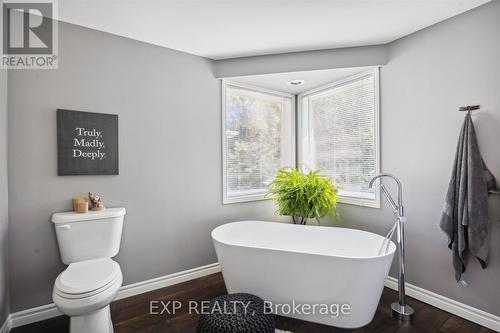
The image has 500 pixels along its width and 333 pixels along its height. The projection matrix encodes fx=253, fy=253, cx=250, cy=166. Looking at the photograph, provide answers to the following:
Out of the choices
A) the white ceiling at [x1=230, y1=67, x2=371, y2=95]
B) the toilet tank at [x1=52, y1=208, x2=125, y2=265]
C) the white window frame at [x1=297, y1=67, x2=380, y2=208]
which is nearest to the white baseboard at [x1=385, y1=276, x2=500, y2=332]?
the white window frame at [x1=297, y1=67, x2=380, y2=208]

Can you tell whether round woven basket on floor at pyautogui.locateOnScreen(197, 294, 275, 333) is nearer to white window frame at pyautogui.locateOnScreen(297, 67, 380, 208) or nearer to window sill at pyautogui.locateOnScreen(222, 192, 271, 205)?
window sill at pyautogui.locateOnScreen(222, 192, 271, 205)

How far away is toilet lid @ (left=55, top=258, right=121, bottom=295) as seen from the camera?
5.17 feet

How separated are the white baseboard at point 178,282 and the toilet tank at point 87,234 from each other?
485 millimetres

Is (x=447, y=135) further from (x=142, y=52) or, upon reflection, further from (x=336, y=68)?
(x=142, y=52)

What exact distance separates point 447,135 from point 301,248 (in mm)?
1653

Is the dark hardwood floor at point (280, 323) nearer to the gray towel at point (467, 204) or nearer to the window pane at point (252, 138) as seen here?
the gray towel at point (467, 204)

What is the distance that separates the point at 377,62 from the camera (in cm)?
256

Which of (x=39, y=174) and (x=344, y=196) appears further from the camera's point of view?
(x=344, y=196)

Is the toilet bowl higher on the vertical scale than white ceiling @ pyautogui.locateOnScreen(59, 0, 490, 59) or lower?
lower

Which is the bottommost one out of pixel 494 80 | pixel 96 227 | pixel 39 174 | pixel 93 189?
pixel 96 227

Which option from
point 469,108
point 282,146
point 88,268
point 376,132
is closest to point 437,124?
point 469,108

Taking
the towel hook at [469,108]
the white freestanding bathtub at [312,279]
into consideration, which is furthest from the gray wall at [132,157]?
the towel hook at [469,108]

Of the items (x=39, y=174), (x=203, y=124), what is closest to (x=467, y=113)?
(x=203, y=124)

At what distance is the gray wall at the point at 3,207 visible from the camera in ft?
5.90
